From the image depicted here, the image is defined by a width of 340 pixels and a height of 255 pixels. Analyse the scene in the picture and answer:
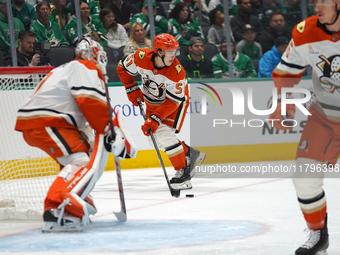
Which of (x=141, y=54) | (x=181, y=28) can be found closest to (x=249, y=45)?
(x=181, y=28)

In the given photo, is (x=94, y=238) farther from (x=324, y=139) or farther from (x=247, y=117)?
(x=247, y=117)

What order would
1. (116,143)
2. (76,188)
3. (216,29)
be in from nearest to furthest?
(76,188)
(116,143)
(216,29)

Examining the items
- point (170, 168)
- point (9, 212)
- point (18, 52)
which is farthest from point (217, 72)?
point (9, 212)

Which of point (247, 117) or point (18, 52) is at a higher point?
point (18, 52)

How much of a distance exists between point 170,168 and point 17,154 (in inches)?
106

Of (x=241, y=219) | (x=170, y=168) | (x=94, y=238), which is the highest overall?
(x=94, y=238)

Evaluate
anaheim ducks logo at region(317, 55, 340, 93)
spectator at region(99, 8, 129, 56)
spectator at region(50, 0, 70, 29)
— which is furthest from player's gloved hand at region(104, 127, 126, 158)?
spectator at region(99, 8, 129, 56)

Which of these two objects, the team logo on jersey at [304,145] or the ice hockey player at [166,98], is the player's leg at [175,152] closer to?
the ice hockey player at [166,98]

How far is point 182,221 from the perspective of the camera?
3.11 metres

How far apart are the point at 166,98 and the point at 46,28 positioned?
207 centimetres

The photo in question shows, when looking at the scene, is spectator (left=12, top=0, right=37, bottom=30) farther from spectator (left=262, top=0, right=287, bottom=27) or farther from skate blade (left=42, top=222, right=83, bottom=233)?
skate blade (left=42, top=222, right=83, bottom=233)

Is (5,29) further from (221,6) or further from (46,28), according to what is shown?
(221,6)

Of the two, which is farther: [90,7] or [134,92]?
[90,7]

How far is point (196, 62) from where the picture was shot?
6.33 metres
